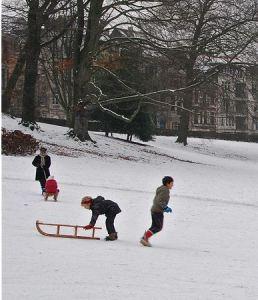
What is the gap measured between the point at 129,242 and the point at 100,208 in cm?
96

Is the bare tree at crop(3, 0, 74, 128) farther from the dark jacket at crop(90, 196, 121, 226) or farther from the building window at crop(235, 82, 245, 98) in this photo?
the dark jacket at crop(90, 196, 121, 226)

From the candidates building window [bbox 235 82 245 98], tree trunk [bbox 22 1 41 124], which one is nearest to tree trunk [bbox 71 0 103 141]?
tree trunk [bbox 22 1 41 124]

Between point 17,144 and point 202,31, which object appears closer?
point 17,144

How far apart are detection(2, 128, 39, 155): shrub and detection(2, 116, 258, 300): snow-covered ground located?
1027mm

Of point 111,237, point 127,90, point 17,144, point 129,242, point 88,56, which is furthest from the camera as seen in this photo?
point 127,90

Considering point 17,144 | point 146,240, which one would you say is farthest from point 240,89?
point 146,240

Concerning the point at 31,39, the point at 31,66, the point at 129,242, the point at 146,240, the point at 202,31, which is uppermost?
the point at 202,31

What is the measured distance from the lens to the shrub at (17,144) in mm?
24812

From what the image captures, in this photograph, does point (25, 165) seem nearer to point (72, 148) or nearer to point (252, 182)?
point (72, 148)

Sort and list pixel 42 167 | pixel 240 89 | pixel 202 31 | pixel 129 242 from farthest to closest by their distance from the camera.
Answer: pixel 240 89 < pixel 202 31 < pixel 42 167 < pixel 129 242

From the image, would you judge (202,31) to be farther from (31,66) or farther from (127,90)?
(31,66)

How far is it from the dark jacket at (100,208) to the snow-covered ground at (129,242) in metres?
0.51

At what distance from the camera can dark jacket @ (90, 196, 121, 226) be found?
34.7 ft

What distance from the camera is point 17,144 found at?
81.9 feet
